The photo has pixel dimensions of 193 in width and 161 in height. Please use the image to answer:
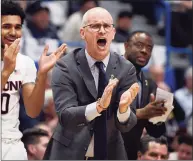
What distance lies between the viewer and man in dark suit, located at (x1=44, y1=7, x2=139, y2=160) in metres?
5.30

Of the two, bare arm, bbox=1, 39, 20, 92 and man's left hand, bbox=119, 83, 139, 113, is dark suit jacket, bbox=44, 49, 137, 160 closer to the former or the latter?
man's left hand, bbox=119, 83, 139, 113

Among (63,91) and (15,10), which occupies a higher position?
(15,10)

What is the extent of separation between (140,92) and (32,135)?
1.47 m

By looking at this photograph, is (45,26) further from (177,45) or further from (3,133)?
(3,133)

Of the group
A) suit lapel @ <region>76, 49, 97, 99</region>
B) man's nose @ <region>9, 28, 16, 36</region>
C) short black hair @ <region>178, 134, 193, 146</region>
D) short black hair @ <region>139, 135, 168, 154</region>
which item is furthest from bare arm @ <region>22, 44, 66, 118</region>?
short black hair @ <region>178, 134, 193, 146</region>

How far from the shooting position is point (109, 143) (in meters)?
5.43

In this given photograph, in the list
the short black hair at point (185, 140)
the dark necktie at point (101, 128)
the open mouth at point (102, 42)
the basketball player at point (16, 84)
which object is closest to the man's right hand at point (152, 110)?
the dark necktie at point (101, 128)

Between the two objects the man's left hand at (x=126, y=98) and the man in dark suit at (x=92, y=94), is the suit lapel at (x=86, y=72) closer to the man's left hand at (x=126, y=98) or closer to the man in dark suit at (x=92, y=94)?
the man in dark suit at (x=92, y=94)

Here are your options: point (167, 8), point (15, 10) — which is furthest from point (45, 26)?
point (15, 10)

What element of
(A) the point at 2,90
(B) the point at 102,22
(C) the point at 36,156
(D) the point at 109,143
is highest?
(B) the point at 102,22

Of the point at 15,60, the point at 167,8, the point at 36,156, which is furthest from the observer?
the point at 167,8

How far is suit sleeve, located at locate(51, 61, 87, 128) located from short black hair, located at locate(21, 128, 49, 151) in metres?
1.85

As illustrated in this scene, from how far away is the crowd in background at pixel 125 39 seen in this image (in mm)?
7758

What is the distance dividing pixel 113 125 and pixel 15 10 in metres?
1.16
